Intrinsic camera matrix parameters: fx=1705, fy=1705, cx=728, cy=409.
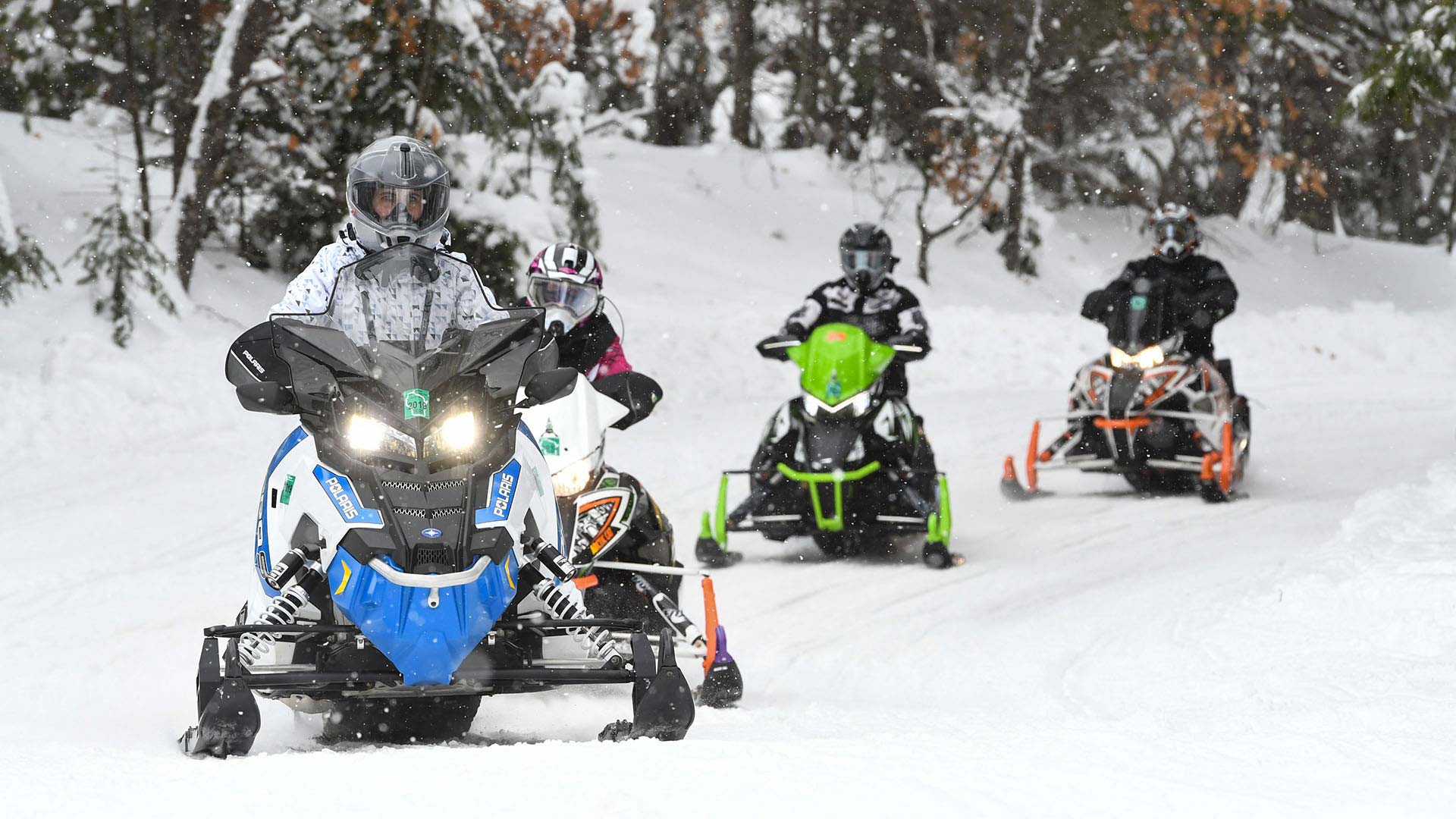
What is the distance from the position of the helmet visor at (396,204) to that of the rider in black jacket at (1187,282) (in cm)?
747

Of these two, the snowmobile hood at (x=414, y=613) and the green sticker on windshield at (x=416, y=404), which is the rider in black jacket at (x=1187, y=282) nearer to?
the green sticker on windshield at (x=416, y=404)

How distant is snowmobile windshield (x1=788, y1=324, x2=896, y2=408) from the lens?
9.15 meters

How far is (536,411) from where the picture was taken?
6.42 meters

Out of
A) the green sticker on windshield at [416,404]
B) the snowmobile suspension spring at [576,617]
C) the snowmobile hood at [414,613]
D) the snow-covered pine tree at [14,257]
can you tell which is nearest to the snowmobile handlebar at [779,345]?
the snowmobile suspension spring at [576,617]

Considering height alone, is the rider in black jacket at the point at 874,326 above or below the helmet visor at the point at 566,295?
below

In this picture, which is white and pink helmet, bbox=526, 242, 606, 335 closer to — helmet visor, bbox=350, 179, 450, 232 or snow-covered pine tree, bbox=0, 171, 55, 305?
helmet visor, bbox=350, 179, 450, 232

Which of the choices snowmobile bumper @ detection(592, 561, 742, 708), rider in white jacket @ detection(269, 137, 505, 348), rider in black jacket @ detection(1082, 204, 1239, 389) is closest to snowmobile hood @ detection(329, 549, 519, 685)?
rider in white jacket @ detection(269, 137, 505, 348)

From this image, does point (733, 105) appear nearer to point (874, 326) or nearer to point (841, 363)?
point (874, 326)

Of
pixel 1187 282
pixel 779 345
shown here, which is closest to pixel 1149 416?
pixel 1187 282

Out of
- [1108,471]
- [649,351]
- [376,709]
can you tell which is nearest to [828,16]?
[649,351]

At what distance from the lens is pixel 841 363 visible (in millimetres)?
9148

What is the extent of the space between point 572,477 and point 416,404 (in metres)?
1.97

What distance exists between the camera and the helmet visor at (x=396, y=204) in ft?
16.1

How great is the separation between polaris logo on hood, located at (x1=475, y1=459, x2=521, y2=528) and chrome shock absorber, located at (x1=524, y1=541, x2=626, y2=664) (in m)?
0.16
